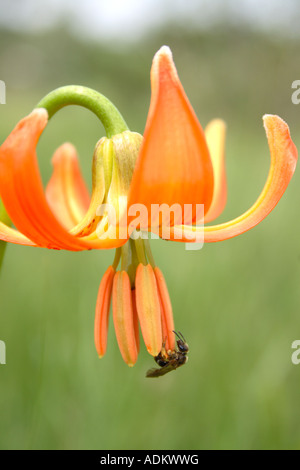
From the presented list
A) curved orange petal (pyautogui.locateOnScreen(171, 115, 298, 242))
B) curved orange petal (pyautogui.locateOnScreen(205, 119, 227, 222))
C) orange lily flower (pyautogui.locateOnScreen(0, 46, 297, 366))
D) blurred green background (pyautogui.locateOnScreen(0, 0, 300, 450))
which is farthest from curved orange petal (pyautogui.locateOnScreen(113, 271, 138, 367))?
blurred green background (pyautogui.locateOnScreen(0, 0, 300, 450))

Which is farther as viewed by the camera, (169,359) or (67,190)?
(67,190)

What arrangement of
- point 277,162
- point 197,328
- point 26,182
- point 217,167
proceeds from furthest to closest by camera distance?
point 197,328 → point 217,167 → point 277,162 → point 26,182

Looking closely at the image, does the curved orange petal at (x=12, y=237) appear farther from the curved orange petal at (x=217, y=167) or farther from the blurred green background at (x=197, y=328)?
the blurred green background at (x=197, y=328)

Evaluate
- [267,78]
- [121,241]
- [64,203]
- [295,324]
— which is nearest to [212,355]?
[295,324]

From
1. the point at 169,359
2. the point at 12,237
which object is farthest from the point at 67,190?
the point at 169,359

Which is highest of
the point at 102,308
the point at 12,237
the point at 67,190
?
the point at 67,190

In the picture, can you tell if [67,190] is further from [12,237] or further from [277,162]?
[277,162]
